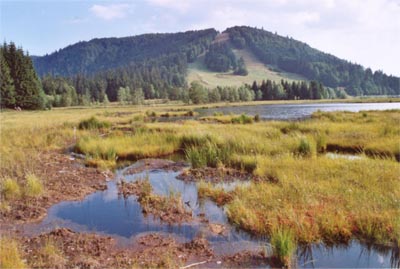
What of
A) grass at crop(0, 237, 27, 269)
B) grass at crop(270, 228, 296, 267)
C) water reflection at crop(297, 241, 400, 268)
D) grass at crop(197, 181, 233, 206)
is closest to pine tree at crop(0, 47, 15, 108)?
grass at crop(197, 181, 233, 206)

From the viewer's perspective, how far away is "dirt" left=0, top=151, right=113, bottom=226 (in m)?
9.88

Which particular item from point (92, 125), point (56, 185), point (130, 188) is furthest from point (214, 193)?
point (92, 125)

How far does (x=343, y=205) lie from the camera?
9328 millimetres

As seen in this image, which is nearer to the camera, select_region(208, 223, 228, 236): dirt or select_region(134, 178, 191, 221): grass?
select_region(208, 223, 228, 236): dirt

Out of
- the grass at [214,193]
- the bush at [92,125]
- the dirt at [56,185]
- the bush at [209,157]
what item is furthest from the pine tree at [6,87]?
the grass at [214,193]

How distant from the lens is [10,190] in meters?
11.3

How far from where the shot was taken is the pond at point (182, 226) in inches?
286

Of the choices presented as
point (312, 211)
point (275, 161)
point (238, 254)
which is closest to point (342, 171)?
point (275, 161)

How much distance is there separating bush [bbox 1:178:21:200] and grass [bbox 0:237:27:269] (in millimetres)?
4149

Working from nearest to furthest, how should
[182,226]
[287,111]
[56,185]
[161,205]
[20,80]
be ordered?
[182,226], [161,205], [56,185], [20,80], [287,111]

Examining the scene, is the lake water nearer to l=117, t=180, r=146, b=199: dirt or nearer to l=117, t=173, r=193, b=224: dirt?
l=117, t=180, r=146, b=199: dirt

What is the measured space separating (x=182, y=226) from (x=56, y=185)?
5.92m

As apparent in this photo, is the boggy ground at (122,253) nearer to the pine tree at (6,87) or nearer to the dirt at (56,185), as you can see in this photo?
the dirt at (56,185)

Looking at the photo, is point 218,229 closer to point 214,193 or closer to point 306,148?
point 214,193
